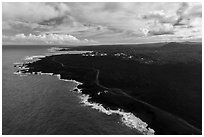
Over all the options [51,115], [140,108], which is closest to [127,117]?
[140,108]

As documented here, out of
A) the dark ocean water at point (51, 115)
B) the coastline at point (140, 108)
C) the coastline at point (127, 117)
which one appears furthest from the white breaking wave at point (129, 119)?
the dark ocean water at point (51, 115)

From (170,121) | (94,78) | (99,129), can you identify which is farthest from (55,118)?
(94,78)

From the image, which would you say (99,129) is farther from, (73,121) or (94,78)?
(94,78)

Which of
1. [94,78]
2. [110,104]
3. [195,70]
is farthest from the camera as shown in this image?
[195,70]

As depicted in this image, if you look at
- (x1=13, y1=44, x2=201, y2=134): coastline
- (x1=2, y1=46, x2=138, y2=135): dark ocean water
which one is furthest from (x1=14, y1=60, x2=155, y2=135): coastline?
(x1=2, y1=46, x2=138, y2=135): dark ocean water

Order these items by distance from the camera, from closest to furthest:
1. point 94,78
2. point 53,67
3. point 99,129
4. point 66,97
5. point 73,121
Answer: point 99,129
point 73,121
point 66,97
point 94,78
point 53,67

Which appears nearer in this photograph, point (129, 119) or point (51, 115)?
point (129, 119)

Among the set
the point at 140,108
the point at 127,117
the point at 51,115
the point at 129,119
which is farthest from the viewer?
the point at 140,108

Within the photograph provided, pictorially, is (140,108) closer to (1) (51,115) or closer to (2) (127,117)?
(2) (127,117)

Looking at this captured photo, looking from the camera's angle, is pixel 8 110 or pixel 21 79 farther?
pixel 21 79

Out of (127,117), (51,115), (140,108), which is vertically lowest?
(51,115)

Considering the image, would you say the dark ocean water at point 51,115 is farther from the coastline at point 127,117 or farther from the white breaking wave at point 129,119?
the white breaking wave at point 129,119
